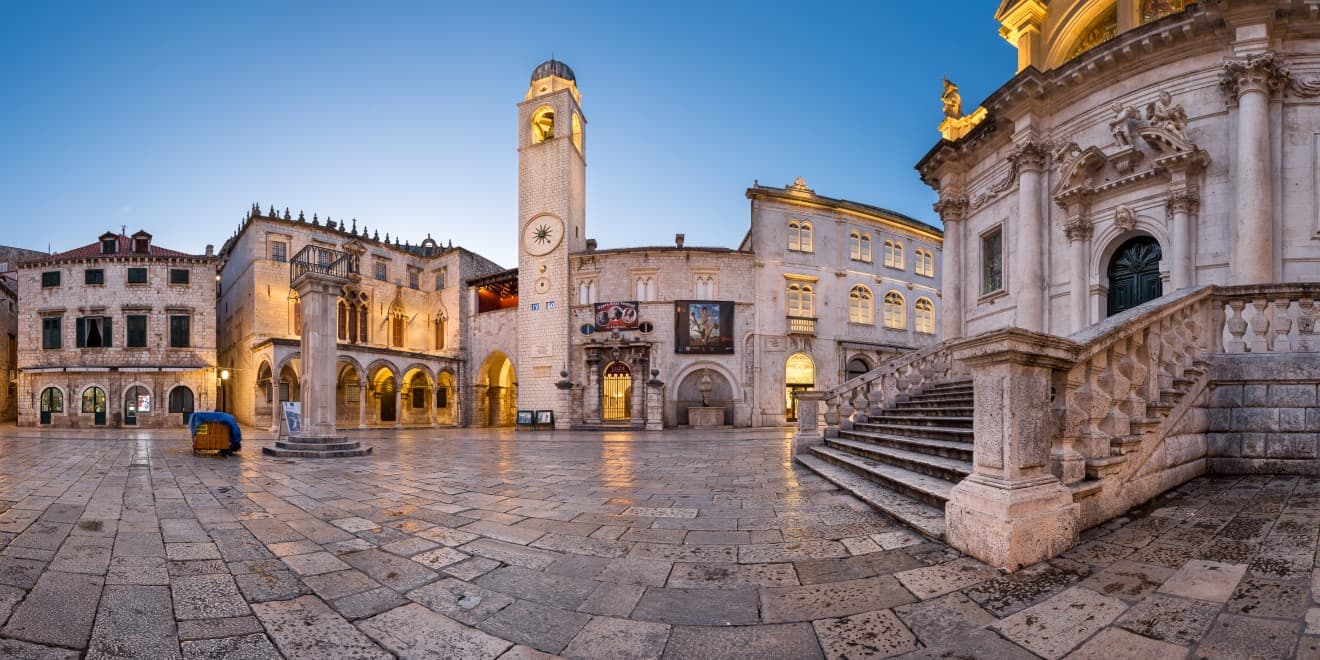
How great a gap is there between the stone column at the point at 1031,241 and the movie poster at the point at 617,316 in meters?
17.4

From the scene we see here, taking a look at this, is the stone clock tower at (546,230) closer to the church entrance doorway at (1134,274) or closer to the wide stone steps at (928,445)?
the wide stone steps at (928,445)

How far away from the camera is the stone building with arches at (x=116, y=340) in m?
27.5

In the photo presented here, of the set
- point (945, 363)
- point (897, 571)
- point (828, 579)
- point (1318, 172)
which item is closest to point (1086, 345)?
point (897, 571)

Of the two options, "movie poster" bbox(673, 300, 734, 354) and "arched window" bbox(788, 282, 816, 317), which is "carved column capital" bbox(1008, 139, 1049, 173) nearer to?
"arched window" bbox(788, 282, 816, 317)

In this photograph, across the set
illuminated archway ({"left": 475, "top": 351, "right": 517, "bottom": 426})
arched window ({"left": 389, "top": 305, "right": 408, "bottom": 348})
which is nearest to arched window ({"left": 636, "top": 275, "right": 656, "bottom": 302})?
illuminated archway ({"left": 475, "top": 351, "right": 517, "bottom": 426})

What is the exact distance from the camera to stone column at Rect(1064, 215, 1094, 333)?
39.1 feet

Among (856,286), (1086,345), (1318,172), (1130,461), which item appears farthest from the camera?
(856,286)

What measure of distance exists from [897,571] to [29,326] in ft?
Result: 137

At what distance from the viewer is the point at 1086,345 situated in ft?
14.5

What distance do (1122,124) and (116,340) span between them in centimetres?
4085

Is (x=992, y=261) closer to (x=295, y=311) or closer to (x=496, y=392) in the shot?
(x=496, y=392)

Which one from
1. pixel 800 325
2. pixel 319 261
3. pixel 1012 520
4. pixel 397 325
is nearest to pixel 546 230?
pixel 397 325

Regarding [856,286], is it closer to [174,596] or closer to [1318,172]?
[1318,172]

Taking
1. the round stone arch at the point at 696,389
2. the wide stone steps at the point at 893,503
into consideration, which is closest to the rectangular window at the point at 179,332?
the round stone arch at the point at 696,389
